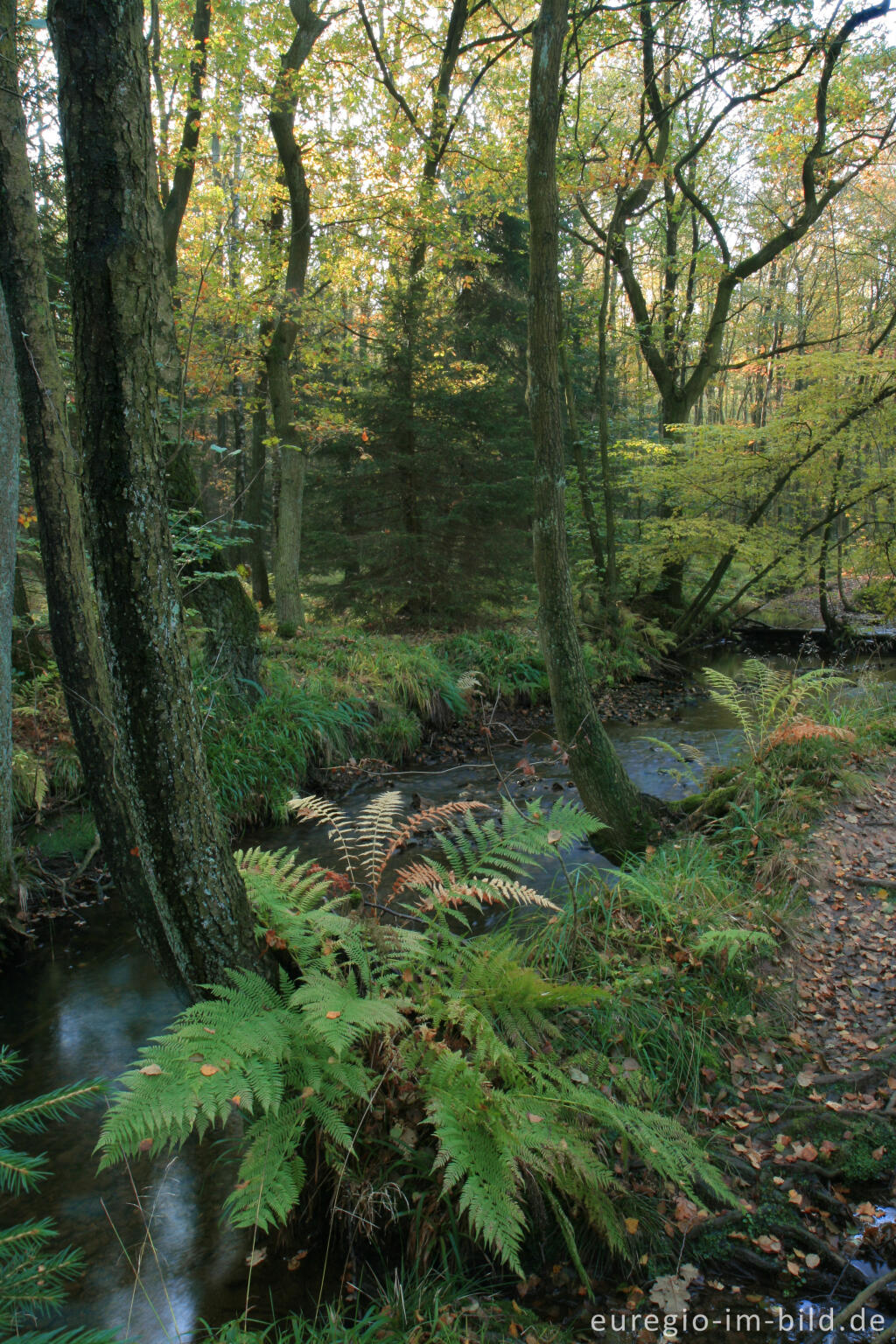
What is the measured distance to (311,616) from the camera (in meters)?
13.7

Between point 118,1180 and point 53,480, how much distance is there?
354 cm

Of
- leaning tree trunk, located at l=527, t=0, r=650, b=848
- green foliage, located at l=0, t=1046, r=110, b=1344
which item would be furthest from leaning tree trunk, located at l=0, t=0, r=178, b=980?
leaning tree trunk, located at l=527, t=0, r=650, b=848

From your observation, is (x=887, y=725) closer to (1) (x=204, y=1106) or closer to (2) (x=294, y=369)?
(1) (x=204, y=1106)

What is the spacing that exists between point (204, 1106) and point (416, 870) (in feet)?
4.94

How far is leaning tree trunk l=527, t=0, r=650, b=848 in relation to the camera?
4.54 m

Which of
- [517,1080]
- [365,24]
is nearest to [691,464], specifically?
[365,24]

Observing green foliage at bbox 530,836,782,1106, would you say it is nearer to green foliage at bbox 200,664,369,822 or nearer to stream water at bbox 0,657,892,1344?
stream water at bbox 0,657,892,1344

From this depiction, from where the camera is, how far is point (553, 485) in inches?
190

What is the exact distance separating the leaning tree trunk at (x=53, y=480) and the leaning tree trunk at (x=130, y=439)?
105cm

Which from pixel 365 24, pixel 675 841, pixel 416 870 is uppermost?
pixel 365 24

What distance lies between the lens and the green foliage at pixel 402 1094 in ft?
6.86

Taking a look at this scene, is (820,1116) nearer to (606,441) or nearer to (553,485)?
(553,485)

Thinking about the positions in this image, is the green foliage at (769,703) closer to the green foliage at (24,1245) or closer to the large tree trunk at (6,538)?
the green foliage at (24,1245)

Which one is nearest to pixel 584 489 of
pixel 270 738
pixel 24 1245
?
pixel 270 738
